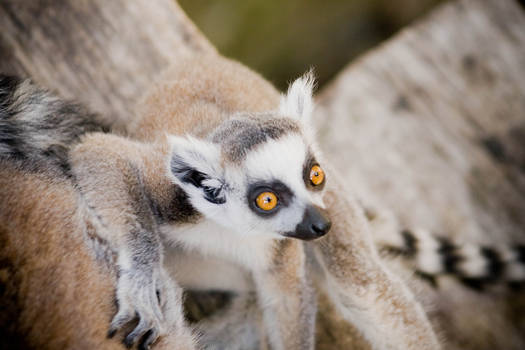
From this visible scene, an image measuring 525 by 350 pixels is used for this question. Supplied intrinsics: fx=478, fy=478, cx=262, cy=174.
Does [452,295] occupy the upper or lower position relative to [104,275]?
lower

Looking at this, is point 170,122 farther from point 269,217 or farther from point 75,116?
point 269,217

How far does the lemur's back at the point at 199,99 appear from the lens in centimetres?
225

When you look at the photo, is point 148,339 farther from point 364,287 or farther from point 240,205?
point 364,287

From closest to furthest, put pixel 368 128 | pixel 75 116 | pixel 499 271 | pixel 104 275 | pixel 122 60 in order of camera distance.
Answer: pixel 104 275 < pixel 75 116 < pixel 499 271 < pixel 122 60 < pixel 368 128

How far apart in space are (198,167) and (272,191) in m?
0.30

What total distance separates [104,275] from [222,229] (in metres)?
0.56

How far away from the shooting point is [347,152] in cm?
310

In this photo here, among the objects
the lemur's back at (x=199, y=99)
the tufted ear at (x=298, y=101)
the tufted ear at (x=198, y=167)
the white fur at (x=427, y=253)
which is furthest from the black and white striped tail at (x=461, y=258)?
the tufted ear at (x=198, y=167)

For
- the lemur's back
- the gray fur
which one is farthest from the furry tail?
the gray fur

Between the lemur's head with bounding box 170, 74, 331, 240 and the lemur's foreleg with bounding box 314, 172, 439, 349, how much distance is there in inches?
17.0

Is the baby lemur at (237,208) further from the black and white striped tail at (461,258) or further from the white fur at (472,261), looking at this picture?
the white fur at (472,261)

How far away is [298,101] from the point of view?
7.02 feet

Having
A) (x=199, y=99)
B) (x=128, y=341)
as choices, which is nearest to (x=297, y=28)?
(x=199, y=99)

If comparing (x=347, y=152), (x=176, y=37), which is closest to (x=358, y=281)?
(x=347, y=152)
